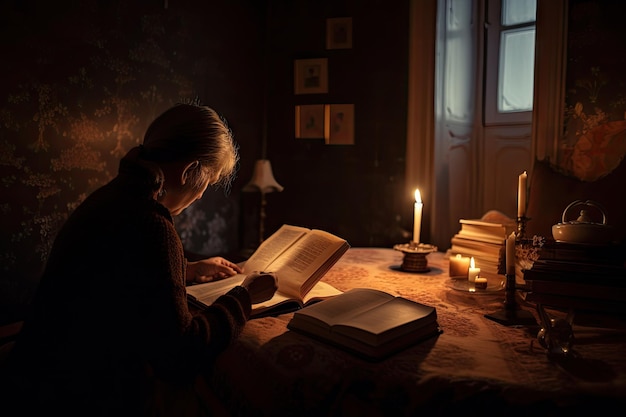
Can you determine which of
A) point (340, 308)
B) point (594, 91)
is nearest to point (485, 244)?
point (340, 308)

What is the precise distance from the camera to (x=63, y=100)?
7.43ft

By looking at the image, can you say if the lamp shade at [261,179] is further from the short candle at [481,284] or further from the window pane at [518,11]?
the short candle at [481,284]

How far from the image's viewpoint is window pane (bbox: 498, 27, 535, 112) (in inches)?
122

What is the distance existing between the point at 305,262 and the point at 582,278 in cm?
73

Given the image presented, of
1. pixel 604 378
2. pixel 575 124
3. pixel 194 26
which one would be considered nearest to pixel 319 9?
pixel 194 26

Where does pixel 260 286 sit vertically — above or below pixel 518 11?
below

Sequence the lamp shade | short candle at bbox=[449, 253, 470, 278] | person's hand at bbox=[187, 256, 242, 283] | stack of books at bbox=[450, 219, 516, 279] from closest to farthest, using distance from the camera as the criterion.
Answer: person's hand at bbox=[187, 256, 242, 283] → short candle at bbox=[449, 253, 470, 278] → stack of books at bbox=[450, 219, 516, 279] → the lamp shade

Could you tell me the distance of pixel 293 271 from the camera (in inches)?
55.4

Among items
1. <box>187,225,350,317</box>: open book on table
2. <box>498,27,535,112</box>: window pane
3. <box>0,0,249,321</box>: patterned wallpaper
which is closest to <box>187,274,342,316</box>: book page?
<box>187,225,350,317</box>: open book on table

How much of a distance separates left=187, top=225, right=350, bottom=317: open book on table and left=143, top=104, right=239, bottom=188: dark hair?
37 cm

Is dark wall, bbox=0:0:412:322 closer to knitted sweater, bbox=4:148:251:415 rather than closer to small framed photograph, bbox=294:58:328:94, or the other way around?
small framed photograph, bbox=294:58:328:94

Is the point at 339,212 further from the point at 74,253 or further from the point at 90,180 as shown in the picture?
the point at 74,253

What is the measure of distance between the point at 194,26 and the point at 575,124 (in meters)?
2.34

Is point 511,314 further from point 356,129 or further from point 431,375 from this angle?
point 356,129
